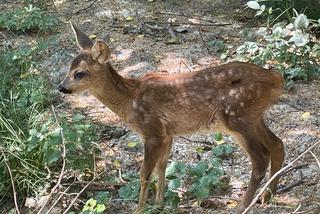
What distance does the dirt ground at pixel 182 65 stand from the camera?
571cm

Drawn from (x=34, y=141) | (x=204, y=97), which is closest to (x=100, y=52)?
(x=204, y=97)

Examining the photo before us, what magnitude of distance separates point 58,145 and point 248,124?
1.75 metres

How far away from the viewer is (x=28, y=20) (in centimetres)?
→ 916

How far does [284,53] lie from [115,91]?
7.54ft

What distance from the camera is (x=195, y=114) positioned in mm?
5477

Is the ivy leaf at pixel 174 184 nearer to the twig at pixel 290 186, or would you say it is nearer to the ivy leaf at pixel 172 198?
the ivy leaf at pixel 172 198

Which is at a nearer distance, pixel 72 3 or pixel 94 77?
pixel 94 77

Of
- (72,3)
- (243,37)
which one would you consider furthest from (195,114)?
(72,3)

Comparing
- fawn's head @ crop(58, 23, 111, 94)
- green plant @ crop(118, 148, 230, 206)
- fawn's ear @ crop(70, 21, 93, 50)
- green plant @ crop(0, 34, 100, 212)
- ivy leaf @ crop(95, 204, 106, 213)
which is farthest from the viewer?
green plant @ crop(0, 34, 100, 212)

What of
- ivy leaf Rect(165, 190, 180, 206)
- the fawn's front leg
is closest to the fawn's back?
the fawn's front leg

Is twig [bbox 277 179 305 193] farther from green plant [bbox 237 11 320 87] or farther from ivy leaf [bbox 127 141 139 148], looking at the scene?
green plant [bbox 237 11 320 87]

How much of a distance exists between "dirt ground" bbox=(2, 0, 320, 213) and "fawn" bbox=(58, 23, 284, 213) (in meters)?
0.34

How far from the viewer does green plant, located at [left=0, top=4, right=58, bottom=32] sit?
9109 millimetres

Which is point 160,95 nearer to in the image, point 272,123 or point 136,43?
point 272,123
